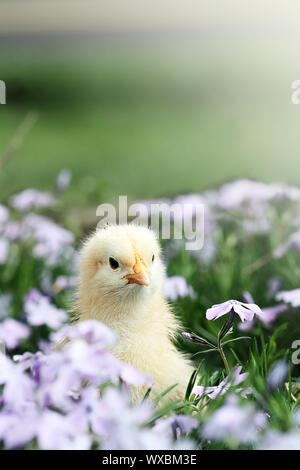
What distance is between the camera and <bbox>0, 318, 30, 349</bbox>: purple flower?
1.21 metres

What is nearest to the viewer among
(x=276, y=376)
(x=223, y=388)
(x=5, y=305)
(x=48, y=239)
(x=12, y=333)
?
(x=223, y=388)

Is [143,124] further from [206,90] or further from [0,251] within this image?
[0,251]

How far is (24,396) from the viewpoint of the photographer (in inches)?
25.9

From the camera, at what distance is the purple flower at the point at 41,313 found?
50.6 inches

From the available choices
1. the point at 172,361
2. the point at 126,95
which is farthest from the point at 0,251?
the point at 126,95

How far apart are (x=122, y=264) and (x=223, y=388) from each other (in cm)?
25

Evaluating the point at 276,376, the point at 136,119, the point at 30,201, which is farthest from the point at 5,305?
the point at 136,119

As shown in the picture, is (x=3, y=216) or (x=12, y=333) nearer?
(x=12, y=333)

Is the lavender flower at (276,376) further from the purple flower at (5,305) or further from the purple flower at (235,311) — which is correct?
the purple flower at (5,305)

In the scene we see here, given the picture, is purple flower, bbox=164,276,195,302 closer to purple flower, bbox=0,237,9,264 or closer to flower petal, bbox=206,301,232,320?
flower petal, bbox=206,301,232,320

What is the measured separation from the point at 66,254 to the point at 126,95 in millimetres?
1786

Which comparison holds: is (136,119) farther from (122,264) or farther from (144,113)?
(122,264)

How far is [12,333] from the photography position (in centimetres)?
123
